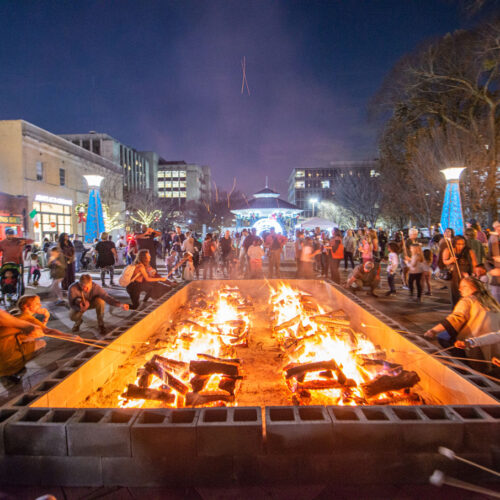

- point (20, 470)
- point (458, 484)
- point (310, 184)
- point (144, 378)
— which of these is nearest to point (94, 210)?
point (144, 378)

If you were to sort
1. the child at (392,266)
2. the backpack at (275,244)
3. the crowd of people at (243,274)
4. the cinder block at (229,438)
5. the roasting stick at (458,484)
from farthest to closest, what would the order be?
1. the backpack at (275,244)
2. the child at (392,266)
3. the crowd of people at (243,274)
4. the cinder block at (229,438)
5. the roasting stick at (458,484)

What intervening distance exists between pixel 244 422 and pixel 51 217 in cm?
3336

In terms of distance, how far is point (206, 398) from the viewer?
3566mm

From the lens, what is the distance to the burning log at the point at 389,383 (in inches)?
143

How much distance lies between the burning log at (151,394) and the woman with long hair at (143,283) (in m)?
4.09

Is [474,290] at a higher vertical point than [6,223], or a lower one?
lower

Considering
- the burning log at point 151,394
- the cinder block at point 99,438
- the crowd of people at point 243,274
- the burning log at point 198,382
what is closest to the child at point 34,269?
the crowd of people at point 243,274

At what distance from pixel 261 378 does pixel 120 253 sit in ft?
51.4

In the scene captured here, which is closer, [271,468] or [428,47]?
[271,468]

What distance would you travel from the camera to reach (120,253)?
60.4ft

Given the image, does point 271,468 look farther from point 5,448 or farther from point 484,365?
point 484,365

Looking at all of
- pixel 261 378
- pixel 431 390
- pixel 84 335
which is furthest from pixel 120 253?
pixel 431 390

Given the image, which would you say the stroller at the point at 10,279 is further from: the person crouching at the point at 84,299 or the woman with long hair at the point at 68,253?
the person crouching at the point at 84,299

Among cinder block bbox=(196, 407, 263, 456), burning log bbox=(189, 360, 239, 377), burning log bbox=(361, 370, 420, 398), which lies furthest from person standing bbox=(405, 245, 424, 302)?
cinder block bbox=(196, 407, 263, 456)
